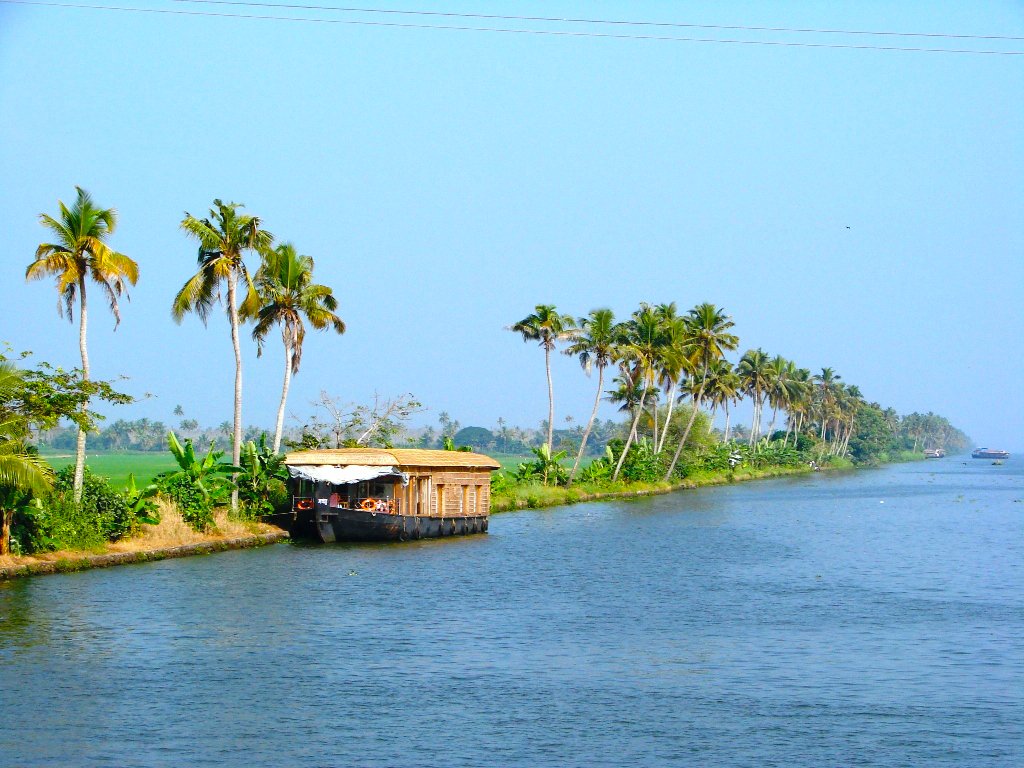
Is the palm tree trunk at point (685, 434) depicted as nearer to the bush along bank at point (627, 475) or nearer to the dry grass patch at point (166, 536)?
the bush along bank at point (627, 475)

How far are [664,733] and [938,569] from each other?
25747 mm

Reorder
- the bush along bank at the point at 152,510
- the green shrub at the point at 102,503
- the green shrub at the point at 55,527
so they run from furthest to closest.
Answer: the green shrub at the point at 102,503, the bush along bank at the point at 152,510, the green shrub at the point at 55,527

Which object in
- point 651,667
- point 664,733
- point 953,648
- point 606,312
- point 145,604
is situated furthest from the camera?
point 606,312

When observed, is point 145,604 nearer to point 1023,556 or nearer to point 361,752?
point 361,752

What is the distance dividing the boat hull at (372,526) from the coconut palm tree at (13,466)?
559 inches

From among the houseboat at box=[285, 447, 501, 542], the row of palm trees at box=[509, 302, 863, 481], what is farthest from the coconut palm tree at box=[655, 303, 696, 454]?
the houseboat at box=[285, 447, 501, 542]

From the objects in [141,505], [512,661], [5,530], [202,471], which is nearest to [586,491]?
[202,471]

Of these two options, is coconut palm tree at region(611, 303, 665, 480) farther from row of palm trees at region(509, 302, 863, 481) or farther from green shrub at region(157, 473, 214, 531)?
green shrub at region(157, 473, 214, 531)

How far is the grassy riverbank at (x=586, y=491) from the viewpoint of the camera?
67919 mm

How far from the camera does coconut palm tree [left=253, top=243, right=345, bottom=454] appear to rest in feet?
151

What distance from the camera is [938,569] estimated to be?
4147cm

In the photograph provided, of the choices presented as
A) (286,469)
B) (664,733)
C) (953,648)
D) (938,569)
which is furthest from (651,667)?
(286,469)

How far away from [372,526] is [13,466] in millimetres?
18511

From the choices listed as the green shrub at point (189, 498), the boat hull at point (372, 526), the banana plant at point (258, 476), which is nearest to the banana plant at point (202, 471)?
the green shrub at point (189, 498)
